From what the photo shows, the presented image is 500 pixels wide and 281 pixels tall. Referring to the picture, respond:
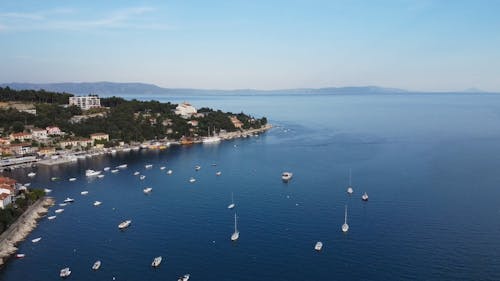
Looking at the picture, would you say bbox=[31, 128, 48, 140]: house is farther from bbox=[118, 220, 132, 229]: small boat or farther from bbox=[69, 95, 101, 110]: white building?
bbox=[118, 220, 132, 229]: small boat

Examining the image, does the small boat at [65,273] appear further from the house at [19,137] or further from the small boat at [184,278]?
the house at [19,137]

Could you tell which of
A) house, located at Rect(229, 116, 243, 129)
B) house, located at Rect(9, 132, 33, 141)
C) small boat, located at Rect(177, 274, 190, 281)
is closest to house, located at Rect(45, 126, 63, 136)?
house, located at Rect(9, 132, 33, 141)

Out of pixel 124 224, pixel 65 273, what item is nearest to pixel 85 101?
pixel 124 224

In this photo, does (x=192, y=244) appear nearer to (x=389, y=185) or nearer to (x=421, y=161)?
(x=389, y=185)

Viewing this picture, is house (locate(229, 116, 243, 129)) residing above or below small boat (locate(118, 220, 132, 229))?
above

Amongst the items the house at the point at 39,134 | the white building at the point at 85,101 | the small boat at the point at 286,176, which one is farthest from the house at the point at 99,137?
the small boat at the point at 286,176

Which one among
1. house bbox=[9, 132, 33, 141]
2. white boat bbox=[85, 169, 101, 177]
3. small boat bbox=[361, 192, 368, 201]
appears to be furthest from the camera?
house bbox=[9, 132, 33, 141]
